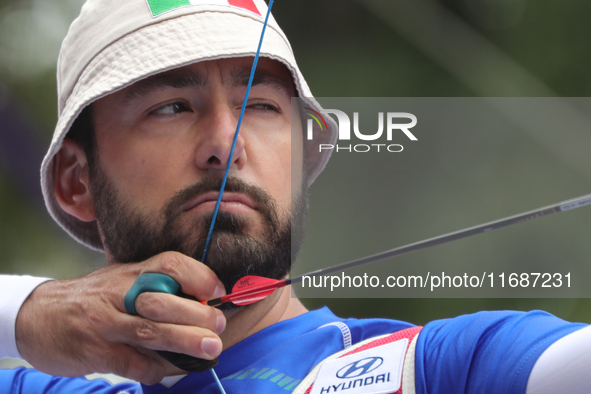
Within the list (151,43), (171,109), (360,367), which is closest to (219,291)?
(360,367)

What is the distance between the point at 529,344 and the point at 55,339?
0.70 meters

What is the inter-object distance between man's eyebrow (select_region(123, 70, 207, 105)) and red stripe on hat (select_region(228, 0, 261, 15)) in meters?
0.17

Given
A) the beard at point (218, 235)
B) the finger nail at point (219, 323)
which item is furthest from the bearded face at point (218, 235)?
the finger nail at point (219, 323)

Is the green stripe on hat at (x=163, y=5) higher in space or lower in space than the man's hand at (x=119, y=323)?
higher

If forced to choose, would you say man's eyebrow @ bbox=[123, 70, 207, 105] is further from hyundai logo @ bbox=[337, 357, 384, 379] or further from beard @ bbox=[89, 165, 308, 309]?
hyundai logo @ bbox=[337, 357, 384, 379]

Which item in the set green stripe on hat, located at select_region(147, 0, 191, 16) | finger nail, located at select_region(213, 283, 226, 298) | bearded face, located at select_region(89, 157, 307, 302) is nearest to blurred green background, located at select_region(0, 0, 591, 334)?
bearded face, located at select_region(89, 157, 307, 302)

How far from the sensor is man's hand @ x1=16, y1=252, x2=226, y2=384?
674 mm

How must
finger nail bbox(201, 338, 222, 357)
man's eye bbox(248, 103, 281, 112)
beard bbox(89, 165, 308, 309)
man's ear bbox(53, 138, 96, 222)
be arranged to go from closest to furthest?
finger nail bbox(201, 338, 222, 357) → beard bbox(89, 165, 308, 309) → man's eye bbox(248, 103, 281, 112) → man's ear bbox(53, 138, 96, 222)

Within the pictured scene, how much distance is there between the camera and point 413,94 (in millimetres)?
1420

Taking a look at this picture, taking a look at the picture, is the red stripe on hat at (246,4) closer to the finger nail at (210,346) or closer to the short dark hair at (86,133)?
the short dark hair at (86,133)

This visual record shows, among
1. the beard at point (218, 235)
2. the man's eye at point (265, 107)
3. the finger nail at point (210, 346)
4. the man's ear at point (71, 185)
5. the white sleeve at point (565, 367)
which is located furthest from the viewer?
the man's ear at point (71, 185)

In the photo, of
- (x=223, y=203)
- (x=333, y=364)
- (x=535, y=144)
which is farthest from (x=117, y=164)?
(x=535, y=144)

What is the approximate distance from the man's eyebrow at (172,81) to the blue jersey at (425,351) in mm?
434

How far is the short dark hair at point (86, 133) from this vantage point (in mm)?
967
